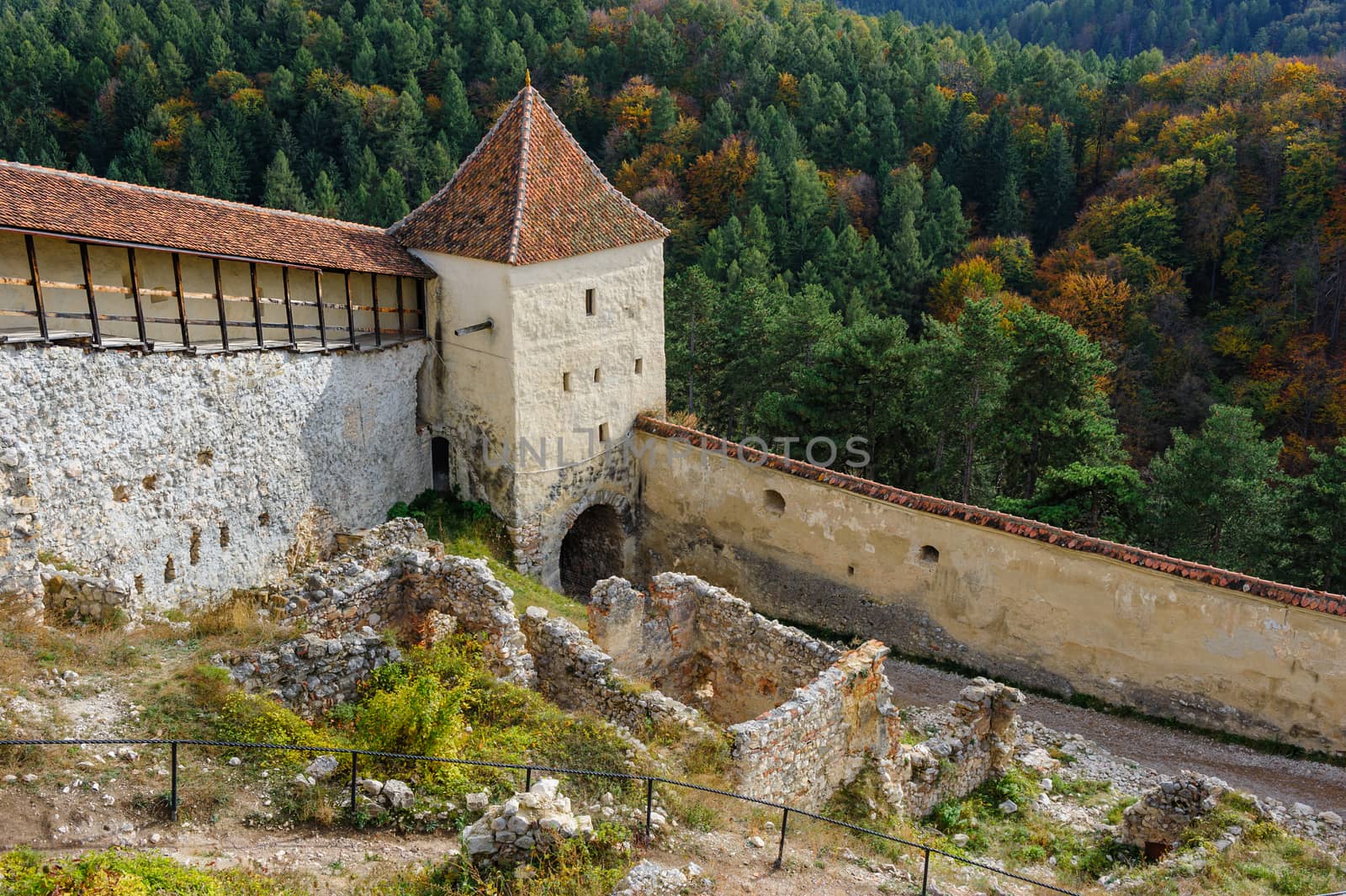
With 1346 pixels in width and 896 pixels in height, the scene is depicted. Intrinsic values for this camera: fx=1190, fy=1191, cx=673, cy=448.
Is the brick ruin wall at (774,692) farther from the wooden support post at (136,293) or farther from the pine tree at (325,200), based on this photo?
the pine tree at (325,200)

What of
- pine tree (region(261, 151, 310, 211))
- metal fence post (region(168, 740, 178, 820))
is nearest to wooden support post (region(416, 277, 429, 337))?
metal fence post (region(168, 740, 178, 820))

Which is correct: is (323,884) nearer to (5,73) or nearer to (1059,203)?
(1059,203)

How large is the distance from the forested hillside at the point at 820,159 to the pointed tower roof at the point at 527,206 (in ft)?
44.7

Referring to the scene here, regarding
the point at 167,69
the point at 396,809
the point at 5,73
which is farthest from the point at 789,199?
the point at 396,809

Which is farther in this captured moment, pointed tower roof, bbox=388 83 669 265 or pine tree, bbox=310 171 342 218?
pine tree, bbox=310 171 342 218

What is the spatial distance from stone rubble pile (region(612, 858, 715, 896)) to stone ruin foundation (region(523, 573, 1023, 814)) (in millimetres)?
2954

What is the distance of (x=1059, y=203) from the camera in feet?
240

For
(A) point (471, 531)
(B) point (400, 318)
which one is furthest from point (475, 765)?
(B) point (400, 318)

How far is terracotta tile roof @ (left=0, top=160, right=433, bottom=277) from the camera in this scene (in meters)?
20.0

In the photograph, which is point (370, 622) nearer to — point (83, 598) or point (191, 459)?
point (83, 598)

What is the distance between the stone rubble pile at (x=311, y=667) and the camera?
15664 millimetres

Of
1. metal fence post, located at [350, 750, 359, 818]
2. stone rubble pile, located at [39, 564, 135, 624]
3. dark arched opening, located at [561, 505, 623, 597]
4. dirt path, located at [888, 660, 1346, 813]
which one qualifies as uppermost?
stone rubble pile, located at [39, 564, 135, 624]

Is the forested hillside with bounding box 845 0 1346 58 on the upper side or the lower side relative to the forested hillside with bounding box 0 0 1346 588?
upper

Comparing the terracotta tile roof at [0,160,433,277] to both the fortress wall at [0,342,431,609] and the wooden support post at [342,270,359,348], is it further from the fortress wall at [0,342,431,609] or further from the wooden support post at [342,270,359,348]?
the fortress wall at [0,342,431,609]
